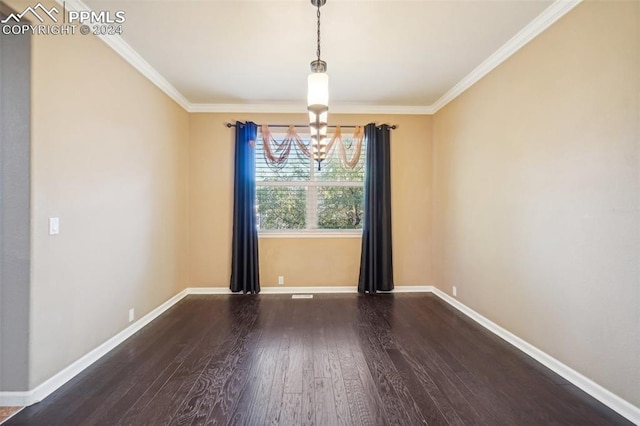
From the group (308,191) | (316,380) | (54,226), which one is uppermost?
(308,191)

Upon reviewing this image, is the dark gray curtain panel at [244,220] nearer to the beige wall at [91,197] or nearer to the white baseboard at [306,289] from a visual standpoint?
the white baseboard at [306,289]

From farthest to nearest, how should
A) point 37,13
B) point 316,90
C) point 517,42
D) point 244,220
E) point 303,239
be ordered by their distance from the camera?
point 303,239 → point 244,220 → point 517,42 → point 316,90 → point 37,13

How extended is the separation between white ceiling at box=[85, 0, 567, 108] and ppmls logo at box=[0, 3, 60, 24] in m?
0.29

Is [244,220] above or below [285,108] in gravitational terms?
below

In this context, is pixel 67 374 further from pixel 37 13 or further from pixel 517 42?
pixel 517 42

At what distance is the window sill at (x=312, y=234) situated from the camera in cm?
434

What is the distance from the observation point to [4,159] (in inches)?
71.8

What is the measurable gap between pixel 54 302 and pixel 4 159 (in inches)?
39.1

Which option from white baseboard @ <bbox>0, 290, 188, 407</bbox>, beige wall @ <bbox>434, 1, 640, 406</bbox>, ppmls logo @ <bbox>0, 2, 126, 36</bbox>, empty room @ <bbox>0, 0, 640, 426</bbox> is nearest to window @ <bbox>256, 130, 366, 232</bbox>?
empty room @ <bbox>0, 0, 640, 426</bbox>

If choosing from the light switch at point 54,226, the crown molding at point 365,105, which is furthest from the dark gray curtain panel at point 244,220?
the light switch at point 54,226

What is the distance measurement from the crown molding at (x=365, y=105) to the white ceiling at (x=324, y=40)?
6 centimetres

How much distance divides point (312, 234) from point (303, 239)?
0.16 m

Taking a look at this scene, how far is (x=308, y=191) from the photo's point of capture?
4.45 m

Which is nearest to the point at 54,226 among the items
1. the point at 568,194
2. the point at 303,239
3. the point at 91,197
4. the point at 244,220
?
the point at 91,197
